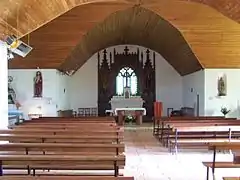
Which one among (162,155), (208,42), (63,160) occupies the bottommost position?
(162,155)

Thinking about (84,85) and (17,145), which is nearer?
(17,145)

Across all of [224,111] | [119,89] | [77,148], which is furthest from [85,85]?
[77,148]

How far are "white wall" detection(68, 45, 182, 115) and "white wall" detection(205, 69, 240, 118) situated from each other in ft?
17.1

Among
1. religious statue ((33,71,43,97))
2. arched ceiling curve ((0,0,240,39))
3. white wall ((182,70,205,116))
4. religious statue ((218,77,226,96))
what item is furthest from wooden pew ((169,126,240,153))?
religious statue ((33,71,43,97))

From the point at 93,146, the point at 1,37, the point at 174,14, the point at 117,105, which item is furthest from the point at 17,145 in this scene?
the point at 117,105

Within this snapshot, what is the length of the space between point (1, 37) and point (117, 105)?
12.6 meters

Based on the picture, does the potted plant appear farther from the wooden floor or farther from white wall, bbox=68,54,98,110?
white wall, bbox=68,54,98,110

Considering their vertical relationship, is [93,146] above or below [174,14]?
below

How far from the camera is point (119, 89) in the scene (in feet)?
73.9

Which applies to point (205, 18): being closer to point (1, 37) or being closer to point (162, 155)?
point (162, 155)

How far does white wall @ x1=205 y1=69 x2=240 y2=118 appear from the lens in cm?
1717

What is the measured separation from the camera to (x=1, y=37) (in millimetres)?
9422

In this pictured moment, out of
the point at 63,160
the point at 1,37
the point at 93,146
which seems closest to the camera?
the point at 63,160

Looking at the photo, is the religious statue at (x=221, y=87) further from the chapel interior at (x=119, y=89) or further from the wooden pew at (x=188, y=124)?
the wooden pew at (x=188, y=124)
